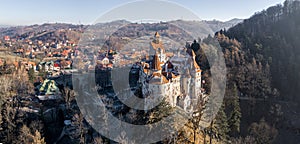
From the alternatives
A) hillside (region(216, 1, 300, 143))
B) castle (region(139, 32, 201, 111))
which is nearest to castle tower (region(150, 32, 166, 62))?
castle (region(139, 32, 201, 111))

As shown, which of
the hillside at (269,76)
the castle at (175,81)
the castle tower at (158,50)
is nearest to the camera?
the castle at (175,81)

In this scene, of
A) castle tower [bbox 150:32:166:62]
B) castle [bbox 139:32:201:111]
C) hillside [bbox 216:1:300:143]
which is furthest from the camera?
hillside [bbox 216:1:300:143]

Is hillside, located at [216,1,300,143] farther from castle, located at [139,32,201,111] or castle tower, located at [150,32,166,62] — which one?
castle tower, located at [150,32,166,62]

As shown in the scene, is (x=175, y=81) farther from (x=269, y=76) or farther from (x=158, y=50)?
(x=269, y=76)

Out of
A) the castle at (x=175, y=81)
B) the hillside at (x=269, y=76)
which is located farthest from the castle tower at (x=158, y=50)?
the hillside at (x=269, y=76)

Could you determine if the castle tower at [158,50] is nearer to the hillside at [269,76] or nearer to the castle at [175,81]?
the castle at [175,81]

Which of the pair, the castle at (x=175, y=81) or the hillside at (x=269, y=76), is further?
the hillside at (x=269, y=76)

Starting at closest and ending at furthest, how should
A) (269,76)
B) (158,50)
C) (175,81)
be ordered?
(175,81), (158,50), (269,76)

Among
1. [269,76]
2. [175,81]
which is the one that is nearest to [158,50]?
[175,81]

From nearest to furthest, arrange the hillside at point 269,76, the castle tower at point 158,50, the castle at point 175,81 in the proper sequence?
the castle at point 175,81 < the castle tower at point 158,50 < the hillside at point 269,76
